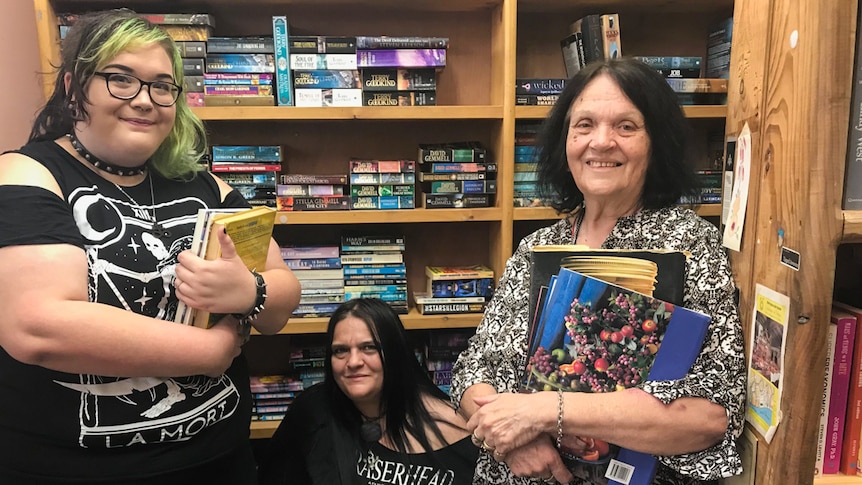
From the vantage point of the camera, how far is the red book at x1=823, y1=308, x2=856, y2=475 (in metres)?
0.86

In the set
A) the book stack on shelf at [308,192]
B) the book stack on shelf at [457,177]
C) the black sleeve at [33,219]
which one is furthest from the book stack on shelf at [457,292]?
the black sleeve at [33,219]

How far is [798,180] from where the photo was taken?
2.59 feet

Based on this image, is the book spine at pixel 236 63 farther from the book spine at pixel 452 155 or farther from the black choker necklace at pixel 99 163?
the black choker necklace at pixel 99 163

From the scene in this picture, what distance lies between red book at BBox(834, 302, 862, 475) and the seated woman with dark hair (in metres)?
0.88

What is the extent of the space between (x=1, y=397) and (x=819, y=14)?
142 centimetres

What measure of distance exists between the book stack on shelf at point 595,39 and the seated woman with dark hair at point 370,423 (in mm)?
1098

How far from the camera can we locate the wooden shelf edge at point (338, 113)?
1822 mm

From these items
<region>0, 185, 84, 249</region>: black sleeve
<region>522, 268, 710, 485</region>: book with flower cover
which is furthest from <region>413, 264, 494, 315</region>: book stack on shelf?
<region>0, 185, 84, 249</region>: black sleeve

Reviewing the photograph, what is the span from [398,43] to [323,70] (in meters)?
0.27

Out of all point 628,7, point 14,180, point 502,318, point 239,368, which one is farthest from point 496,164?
point 14,180

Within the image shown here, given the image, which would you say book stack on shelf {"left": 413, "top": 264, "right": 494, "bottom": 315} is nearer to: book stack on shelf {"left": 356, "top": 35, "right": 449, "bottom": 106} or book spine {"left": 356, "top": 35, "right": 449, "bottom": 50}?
book stack on shelf {"left": 356, "top": 35, "right": 449, "bottom": 106}

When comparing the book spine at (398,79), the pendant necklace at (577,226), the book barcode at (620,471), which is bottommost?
the book barcode at (620,471)

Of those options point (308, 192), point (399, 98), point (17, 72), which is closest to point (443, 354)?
point (308, 192)

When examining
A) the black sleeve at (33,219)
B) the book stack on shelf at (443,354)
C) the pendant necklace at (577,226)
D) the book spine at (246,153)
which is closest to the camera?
the black sleeve at (33,219)
